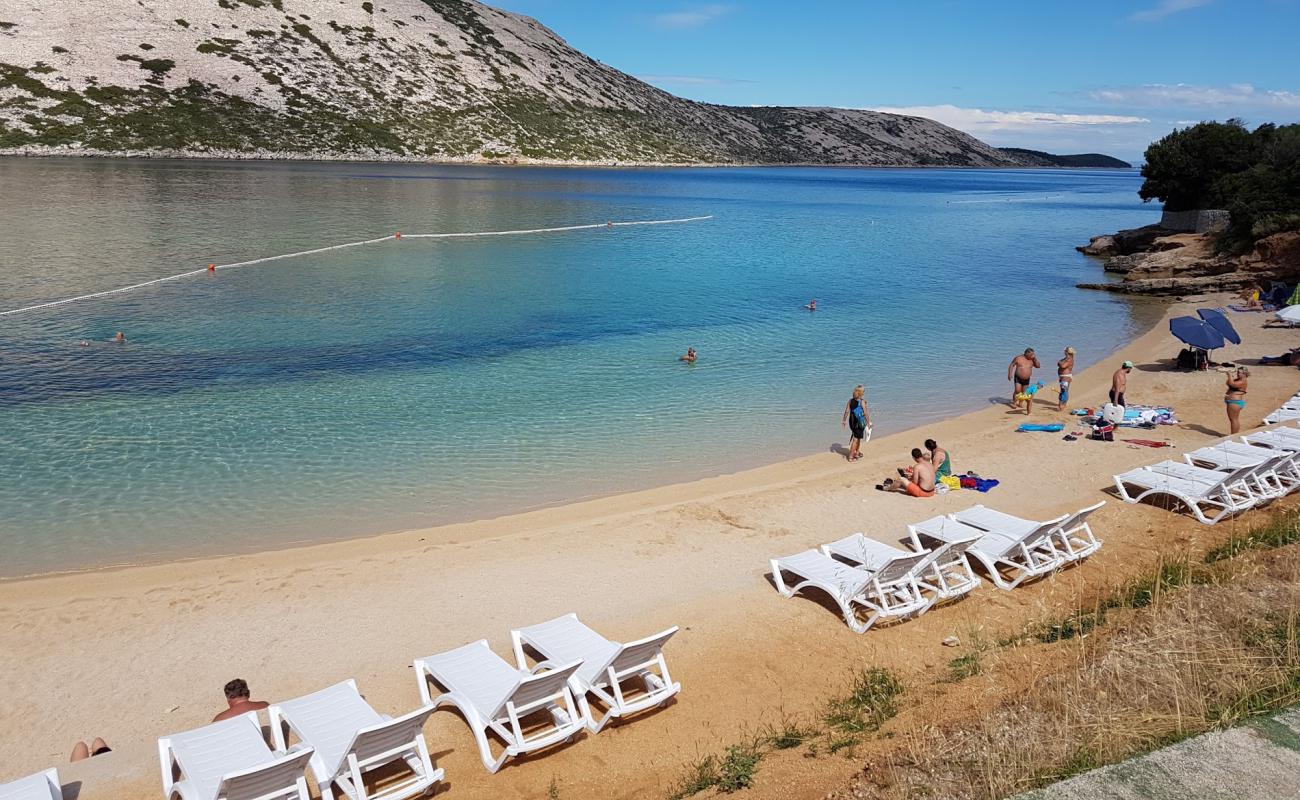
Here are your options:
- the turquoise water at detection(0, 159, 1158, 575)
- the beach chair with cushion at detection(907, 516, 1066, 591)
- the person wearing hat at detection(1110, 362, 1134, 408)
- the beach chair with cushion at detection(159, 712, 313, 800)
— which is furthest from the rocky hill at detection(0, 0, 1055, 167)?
the beach chair with cushion at detection(907, 516, 1066, 591)

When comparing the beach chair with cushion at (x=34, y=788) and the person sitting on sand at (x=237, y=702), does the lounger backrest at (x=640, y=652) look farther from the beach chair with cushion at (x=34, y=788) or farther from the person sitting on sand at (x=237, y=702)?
the beach chair with cushion at (x=34, y=788)

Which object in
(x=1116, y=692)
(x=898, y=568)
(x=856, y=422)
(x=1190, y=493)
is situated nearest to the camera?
(x=1116, y=692)

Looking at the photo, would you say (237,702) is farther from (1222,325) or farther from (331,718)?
(1222,325)

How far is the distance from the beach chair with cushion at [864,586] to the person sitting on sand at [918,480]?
12.4ft

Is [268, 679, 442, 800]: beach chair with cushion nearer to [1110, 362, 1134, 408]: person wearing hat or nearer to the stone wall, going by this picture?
[1110, 362, 1134, 408]: person wearing hat

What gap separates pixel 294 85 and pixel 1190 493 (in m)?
121

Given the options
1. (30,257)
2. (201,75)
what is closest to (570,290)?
(30,257)

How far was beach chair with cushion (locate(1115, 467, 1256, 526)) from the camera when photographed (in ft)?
40.9

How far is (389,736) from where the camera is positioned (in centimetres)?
661

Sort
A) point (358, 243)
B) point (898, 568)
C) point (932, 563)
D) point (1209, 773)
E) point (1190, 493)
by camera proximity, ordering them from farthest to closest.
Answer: point (358, 243), point (1190, 493), point (932, 563), point (898, 568), point (1209, 773)

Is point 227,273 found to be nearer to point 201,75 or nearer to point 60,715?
point 60,715

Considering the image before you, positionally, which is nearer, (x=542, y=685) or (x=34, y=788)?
(x=34, y=788)

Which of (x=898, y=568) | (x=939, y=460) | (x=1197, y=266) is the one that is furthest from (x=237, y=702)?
(x=1197, y=266)

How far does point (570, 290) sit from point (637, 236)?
70.1 feet
